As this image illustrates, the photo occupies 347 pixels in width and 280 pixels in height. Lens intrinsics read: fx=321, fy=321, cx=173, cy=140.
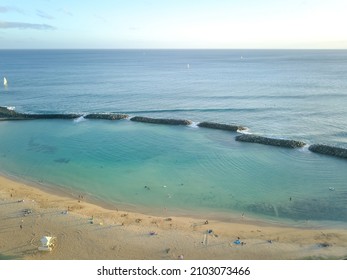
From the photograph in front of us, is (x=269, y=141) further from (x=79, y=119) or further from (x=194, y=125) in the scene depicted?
(x=79, y=119)

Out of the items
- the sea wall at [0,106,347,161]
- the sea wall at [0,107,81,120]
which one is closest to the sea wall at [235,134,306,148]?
the sea wall at [0,106,347,161]

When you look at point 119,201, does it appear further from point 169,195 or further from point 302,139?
point 302,139

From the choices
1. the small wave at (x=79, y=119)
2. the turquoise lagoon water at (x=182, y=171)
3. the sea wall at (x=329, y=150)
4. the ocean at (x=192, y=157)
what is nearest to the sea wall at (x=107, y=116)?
the small wave at (x=79, y=119)

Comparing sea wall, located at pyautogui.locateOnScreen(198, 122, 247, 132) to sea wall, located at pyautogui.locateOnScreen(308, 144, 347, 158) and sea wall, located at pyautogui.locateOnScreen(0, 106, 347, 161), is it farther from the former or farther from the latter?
sea wall, located at pyautogui.locateOnScreen(308, 144, 347, 158)

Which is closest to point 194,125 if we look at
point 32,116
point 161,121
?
point 161,121

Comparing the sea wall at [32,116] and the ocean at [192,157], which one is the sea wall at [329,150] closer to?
the ocean at [192,157]

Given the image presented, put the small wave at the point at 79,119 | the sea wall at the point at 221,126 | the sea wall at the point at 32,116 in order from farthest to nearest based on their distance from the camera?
the sea wall at the point at 32,116 < the small wave at the point at 79,119 < the sea wall at the point at 221,126
